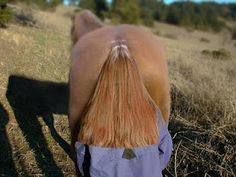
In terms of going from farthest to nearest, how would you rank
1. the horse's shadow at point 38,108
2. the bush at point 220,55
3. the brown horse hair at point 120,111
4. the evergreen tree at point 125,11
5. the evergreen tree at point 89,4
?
the evergreen tree at point 89,4 < the evergreen tree at point 125,11 < the bush at point 220,55 < the horse's shadow at point 38,108 < the brown horse hair at point 120,111

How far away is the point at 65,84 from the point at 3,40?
2.37 m

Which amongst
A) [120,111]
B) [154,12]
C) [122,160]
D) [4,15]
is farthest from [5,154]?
[154,12]

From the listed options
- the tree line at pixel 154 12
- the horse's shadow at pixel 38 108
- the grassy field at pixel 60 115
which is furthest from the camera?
the tree line at pixel 154 12

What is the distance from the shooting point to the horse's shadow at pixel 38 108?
6600 mm

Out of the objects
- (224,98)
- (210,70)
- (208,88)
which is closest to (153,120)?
(224,98)

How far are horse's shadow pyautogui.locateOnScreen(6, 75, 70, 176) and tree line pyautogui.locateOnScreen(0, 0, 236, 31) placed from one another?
4295 millimetres

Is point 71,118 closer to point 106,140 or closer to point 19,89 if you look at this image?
point 106,140

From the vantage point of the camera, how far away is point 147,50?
395 cm

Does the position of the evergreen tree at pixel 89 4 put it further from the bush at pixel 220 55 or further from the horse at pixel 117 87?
the horse at pixel 117 87

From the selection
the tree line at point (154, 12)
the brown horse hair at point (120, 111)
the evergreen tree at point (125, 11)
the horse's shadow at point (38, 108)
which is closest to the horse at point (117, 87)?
the brown horse hair at point (120, 111)

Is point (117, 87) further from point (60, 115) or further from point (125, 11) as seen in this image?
point (125, 11)

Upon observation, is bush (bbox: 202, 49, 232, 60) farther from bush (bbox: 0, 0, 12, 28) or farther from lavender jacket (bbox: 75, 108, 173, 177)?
lavender jacket (bbox: 75, 108, 173, 177)

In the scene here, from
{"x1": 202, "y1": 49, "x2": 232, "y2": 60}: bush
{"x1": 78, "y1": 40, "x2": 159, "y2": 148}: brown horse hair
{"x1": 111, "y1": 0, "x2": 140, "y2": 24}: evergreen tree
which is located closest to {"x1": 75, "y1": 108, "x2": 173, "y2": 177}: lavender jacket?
{"x1": 78, "y1": 40, "x2": 159, "y2": 148}: brown horse hair

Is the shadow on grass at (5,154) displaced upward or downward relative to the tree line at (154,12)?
upward
